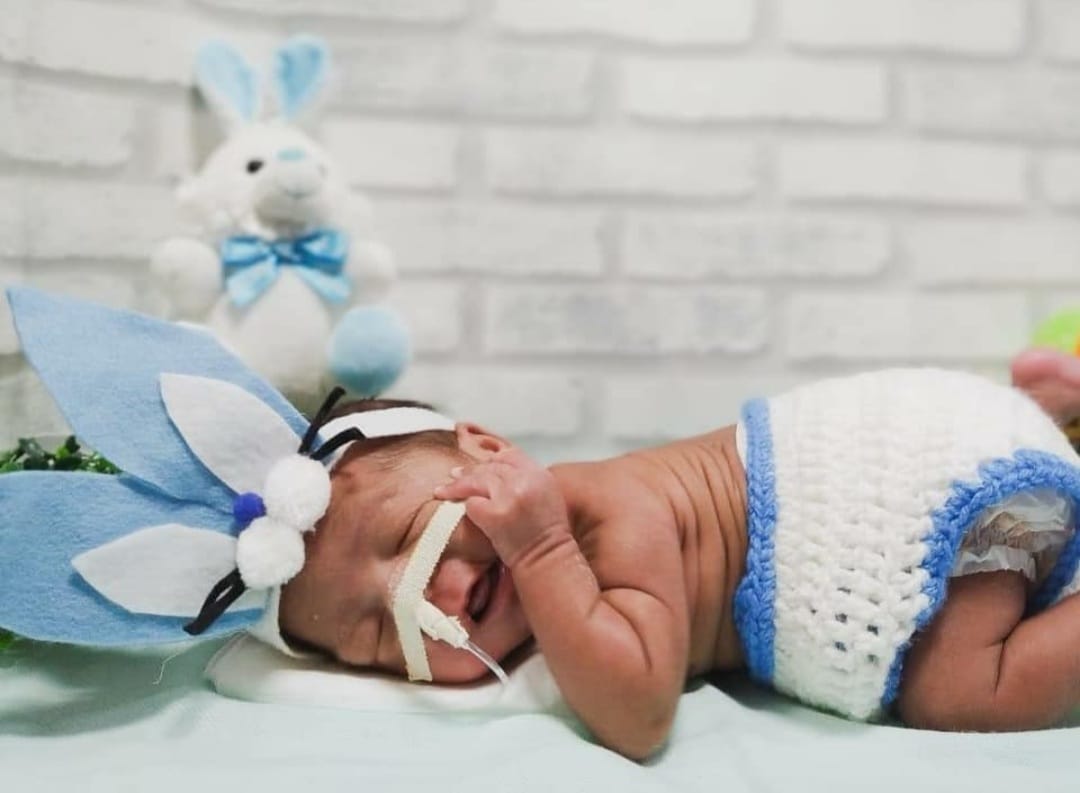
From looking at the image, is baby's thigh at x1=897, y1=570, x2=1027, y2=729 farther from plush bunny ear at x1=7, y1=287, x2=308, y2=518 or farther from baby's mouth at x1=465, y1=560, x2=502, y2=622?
plush bunny ear at x1=7, y1=287, x2=308, y2=518

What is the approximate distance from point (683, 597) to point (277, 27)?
1191 millimetres

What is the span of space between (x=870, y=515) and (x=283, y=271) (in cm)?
86

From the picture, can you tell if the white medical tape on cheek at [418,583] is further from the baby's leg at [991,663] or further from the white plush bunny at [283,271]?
the white plush bunny at [283,271]

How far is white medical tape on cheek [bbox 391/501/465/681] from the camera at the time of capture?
3.29 feet

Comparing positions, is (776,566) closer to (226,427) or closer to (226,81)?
(226,427)

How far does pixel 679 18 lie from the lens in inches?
72.2

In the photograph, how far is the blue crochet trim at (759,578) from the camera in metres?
1.04

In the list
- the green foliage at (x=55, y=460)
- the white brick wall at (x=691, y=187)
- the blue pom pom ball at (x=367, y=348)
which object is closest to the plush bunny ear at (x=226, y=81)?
the white brick wall at (x=691, y=187)

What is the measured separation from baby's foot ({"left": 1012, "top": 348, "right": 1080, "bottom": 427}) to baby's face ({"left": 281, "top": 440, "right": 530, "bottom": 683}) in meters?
0.77

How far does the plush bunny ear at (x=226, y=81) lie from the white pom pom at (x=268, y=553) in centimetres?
82

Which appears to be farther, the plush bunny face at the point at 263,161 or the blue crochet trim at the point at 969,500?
the plush bunny face at the point at 263,161

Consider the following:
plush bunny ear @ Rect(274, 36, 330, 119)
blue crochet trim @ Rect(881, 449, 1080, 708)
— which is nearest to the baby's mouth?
blue crochet trim @ Rect(881, 449, 1080, 708)

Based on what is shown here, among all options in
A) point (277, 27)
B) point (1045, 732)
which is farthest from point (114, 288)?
point (1045, 732)

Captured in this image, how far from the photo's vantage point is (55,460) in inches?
43.9
